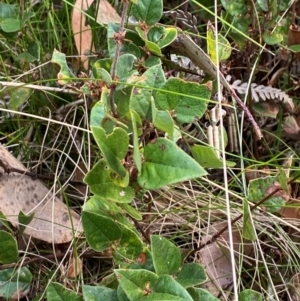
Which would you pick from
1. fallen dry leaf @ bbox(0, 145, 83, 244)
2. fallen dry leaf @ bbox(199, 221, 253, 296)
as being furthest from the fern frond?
→ fallen dry leaf @ bbox(0, 145, 83, 244)

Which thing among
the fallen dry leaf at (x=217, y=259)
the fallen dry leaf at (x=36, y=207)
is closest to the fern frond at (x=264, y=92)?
the fallen dry leaf at (x=217, y=259)

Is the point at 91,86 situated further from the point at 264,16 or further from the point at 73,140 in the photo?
the point at 264,16

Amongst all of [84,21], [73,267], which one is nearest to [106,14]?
[84,21]

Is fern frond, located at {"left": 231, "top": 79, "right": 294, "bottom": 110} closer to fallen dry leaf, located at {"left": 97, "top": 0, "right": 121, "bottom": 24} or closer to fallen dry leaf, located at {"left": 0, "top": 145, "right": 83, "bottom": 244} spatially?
fallen dry leaf, located at {"left": 97, "top": 0, "right": 121, "bottom": 24}

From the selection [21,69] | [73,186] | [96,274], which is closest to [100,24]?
[21,69]

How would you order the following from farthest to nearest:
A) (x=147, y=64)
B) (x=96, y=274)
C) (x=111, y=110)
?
(x=96, y=274) < (x=147, y=64) < (x=111, y=110)

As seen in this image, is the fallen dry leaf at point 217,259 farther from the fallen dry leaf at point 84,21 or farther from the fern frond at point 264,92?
the fallen dry leaf at point 84,21

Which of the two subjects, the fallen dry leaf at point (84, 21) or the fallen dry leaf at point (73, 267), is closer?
the fallen dry leaf at point (73, 267)

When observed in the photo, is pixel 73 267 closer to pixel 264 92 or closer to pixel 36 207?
pixel 36 207
